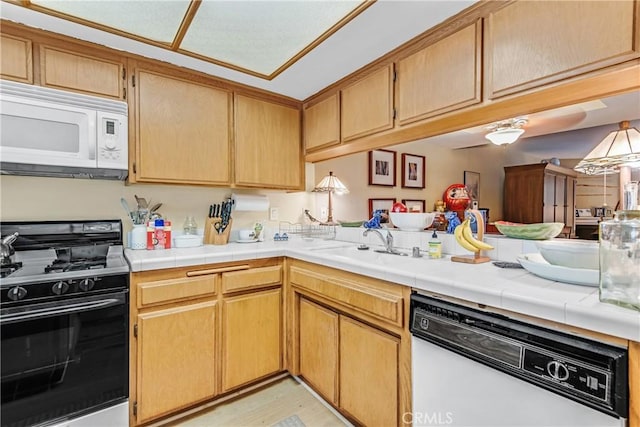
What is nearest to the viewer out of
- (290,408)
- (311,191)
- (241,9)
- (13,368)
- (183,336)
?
(13,368)

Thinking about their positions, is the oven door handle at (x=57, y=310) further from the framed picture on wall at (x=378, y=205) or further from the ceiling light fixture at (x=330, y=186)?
the framed picture on wall at (x=378, y=205)

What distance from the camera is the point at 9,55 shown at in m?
1.48

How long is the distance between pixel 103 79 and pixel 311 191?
162 centimetres

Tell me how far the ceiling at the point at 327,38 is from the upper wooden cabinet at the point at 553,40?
0.22 metres

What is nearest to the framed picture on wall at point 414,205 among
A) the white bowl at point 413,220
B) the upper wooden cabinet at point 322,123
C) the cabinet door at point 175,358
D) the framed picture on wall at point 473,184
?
the framed picture on wall at point 473,184

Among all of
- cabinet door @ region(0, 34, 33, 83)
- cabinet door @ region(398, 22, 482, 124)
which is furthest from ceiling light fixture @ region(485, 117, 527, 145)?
cabinet door @ region(0, 34, 33, 83)

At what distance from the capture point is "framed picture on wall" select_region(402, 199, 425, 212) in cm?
269

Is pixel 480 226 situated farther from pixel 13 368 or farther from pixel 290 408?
pixel 13 368

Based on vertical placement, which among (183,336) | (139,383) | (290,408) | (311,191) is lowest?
(290,408)

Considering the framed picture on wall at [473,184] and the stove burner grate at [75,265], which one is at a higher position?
the framed picture on wall at [473,184]

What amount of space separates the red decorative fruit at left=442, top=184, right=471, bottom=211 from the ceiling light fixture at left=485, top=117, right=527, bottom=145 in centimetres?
51

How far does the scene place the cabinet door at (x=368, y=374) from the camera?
126 centimetres

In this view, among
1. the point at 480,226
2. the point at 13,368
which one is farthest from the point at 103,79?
the point at 480,226

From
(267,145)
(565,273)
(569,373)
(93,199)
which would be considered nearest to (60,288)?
(93,199)
